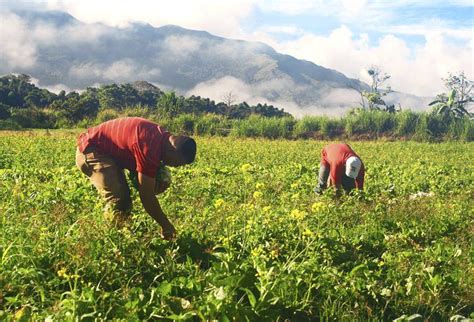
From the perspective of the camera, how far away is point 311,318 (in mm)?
3293

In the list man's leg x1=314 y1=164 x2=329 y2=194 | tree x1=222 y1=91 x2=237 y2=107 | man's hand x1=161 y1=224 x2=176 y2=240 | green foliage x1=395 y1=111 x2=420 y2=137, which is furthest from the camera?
tree x1=222 y1=91 x2=237 y2=107

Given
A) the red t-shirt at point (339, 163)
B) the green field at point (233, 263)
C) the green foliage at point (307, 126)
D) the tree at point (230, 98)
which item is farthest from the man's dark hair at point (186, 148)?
the tree at point (230, 98)

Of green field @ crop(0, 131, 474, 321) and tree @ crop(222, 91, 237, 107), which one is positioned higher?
tree @ crop(222, 91, 237, 107)

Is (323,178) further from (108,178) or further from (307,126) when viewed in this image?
(307,126)

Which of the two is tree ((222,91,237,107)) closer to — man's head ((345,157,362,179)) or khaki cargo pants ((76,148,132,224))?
man's head ((345,157,362,179))

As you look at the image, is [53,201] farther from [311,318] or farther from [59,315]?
[311,318]

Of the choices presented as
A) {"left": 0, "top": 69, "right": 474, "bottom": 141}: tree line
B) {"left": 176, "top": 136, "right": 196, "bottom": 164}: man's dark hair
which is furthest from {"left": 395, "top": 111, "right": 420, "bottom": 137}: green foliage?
{"left": 176, "top": 136, "right": 196, "bottom": 164}: man's dark hair

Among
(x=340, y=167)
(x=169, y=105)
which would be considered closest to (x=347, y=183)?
(x=340, y=167)

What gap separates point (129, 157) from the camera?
444 centimetres

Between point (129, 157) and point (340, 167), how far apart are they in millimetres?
3329

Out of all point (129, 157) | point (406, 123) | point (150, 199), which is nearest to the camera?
point (150, 199)

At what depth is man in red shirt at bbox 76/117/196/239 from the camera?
13.2 feet

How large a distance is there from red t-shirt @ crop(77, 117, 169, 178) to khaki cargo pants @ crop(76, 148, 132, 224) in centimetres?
6

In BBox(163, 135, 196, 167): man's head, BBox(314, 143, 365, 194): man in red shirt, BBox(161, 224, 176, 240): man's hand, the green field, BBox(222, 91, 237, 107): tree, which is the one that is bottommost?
the green field
